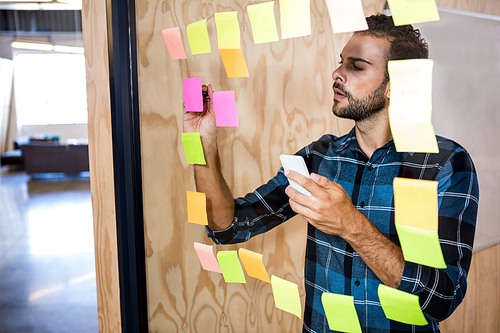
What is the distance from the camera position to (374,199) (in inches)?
31.6

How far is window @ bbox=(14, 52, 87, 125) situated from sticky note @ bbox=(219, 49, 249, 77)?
2447mm

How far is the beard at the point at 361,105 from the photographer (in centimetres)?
75

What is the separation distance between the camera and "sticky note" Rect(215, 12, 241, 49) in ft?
3.14

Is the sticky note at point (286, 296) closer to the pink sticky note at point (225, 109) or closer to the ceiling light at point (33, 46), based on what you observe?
the pink sticky note at point (225, 109)

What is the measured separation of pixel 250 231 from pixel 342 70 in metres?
0.52

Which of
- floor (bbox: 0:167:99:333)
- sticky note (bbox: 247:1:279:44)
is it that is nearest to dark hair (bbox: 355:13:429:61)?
sticky note (bbox: 247:1:279:44)

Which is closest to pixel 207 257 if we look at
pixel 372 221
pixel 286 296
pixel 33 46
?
pixel 286 296

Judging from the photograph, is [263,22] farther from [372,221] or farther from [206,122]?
[372,221]

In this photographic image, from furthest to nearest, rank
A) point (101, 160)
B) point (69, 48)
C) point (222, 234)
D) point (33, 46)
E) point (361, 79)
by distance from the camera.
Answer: point (33, 46) < point (69, 48) < point (101, 160) < point (222, 234) < point (361, 79)

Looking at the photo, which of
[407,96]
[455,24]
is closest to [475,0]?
[455,24]

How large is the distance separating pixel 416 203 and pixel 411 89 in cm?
22

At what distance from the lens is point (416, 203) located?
705 millimetres

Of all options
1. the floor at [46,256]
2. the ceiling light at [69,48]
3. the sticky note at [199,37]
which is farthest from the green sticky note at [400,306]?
the ceiling light at [69,48]

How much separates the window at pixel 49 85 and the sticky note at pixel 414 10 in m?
2.90
